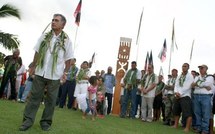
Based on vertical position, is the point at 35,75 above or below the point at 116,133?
above

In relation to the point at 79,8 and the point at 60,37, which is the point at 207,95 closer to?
the point at 60,37

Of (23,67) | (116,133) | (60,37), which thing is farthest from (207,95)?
(23,67)

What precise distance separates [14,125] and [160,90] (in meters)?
8.09

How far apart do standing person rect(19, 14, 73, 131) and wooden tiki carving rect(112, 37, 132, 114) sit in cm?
948

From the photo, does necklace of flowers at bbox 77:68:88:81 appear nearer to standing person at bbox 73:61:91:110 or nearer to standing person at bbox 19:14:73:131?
standing person at bbox 73:61:91:110

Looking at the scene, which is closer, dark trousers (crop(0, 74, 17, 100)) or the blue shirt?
dark trousers (crop(0, 74, 17, 100))

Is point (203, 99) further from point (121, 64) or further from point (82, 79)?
point (121, 64)

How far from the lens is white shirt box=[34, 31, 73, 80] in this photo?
19.4 feet

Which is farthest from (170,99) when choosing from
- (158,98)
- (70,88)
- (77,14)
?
(77,14)

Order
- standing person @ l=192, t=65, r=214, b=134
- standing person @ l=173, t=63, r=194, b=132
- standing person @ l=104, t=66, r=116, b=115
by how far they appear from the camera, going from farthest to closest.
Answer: standing person @ l=104, t=66, r=116, b=115 < standing person @ l=173, t=63, r=194, b=132 < standing person @ l=192, t=65, r=214, b=134

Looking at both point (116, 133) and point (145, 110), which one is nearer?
point (116, 133)

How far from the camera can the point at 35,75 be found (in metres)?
5.96

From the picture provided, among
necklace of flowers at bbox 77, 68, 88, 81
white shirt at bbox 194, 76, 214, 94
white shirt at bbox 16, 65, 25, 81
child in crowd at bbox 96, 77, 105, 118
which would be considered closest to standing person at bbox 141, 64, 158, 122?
child in crowd at bbox 96, 77, 105, 118

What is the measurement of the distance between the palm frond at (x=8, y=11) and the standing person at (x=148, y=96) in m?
6.19
